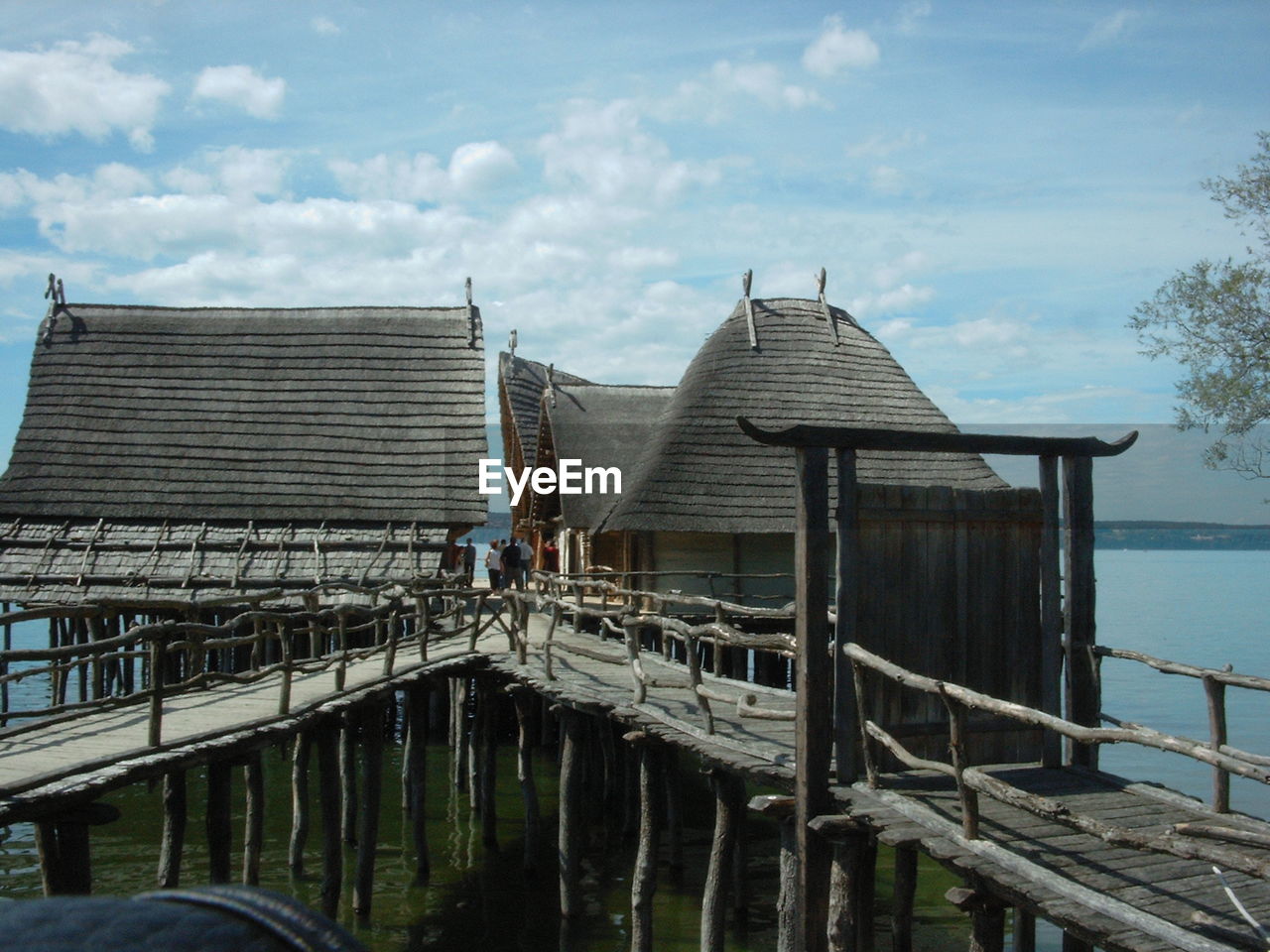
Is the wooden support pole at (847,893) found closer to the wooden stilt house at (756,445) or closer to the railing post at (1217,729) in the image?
the railing post at (1217,729)

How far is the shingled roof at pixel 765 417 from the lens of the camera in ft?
63.0

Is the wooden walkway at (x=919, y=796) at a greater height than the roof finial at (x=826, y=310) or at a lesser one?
lesser

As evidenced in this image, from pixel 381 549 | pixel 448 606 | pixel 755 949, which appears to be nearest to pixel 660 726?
pixel 755 949

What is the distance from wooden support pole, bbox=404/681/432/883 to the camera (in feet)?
40.4

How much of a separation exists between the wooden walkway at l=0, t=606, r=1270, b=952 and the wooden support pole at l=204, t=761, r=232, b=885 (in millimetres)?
376

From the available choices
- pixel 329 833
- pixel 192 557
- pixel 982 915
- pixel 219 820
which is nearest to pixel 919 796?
pixel 982 915

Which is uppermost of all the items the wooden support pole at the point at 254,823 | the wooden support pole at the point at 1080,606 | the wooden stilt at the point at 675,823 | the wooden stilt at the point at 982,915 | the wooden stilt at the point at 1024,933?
the wooden support pole at the point at 1080,606

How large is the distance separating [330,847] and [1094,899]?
7.74m

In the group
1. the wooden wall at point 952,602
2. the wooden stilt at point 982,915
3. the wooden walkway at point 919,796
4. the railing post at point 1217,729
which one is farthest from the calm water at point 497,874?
the wooden stilt at point 982,915

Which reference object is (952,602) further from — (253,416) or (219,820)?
(253,416)

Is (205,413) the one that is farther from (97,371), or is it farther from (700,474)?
(700,474)

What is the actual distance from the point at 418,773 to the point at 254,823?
2.87m

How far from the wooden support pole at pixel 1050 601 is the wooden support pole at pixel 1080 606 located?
4.1 inches

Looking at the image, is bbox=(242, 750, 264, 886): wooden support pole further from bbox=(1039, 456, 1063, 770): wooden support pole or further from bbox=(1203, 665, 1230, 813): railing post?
bbox=(1203, 665, 1230, 813): railing post
